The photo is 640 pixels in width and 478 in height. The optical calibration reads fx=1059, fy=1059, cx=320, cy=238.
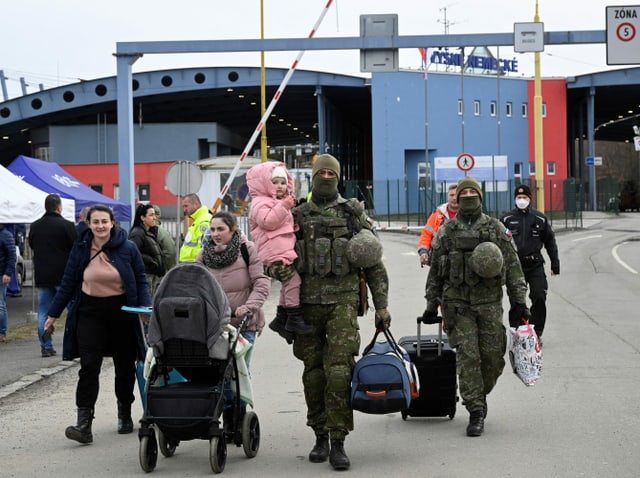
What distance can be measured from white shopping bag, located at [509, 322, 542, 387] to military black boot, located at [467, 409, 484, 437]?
466 mm

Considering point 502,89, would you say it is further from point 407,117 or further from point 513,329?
point 513,329

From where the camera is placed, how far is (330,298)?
6.87m

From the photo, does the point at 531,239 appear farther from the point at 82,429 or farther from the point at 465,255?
the point at 82,429

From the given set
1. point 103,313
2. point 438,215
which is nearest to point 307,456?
point 103,313

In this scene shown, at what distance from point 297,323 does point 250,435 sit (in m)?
0.85

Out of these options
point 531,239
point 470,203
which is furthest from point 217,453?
point 531,239

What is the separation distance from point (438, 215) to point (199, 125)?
178 feet

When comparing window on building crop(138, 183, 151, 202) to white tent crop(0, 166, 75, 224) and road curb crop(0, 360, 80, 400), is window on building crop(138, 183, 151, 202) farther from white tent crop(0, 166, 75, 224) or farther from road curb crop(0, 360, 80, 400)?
road curb crop(0, 360, 80, 400)

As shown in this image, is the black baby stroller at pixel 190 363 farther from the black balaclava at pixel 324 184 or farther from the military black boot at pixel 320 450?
the black balaclava at pixel 324 184

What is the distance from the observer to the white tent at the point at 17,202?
16.0 meters

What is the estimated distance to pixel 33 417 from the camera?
8844 millimetres

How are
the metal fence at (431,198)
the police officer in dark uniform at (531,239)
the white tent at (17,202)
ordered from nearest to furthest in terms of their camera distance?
the police officer in dark uniform at (531,239), the white tent at (17,202), the metal fence at (431,198)

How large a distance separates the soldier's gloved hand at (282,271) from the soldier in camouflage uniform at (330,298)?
7cm

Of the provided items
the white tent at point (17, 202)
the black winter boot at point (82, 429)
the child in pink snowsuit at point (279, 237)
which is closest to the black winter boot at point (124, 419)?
the black winter boot at point (82, 429)
